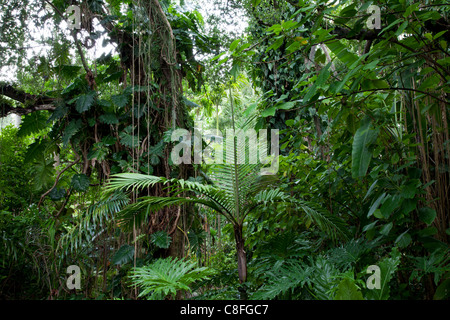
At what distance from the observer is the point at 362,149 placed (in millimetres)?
1395

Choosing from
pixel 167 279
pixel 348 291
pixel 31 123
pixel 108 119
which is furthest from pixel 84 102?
pixel 348 291

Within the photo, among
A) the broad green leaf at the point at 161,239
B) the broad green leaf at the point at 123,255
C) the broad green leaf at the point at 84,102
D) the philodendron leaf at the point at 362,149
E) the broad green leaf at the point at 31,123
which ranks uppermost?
the broad green leaf at the point at 84,102

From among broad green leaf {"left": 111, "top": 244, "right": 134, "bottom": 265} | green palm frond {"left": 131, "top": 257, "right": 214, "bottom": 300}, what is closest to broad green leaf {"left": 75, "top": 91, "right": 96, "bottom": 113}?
broad green leaf {"left": 111, "top": 244, "right": 134, "bottom": 265}

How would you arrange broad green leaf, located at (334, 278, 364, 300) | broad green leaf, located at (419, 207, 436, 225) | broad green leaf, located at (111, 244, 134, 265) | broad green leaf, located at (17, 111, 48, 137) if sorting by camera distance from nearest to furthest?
broad green leaf, located at (334, 278, 364, 300)
broad green leaf, located at (419, 207, 436, 225)
broad green leaf, located at (111, 244, 134, 265)
broad green leaf, located at (17, 111, 48, 137)

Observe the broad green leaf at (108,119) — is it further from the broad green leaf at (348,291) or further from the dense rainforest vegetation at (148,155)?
the broad green leaf at (348,291)

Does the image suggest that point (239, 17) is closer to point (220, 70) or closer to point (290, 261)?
point (220, 70)

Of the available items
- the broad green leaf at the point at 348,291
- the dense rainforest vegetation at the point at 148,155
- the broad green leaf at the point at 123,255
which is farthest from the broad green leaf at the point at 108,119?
the broad green leaf at the point at 348,291

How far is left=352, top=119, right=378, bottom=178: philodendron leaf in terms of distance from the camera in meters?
1.37

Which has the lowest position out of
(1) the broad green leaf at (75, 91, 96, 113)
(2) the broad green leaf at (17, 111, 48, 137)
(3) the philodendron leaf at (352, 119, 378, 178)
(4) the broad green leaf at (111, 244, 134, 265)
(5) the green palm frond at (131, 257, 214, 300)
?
Answer: (4) the broad green leaf at (111, 244, 134, 265)

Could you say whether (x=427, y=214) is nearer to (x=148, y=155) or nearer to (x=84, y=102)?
(x=148, y=155)

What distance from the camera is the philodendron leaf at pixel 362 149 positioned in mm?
1371

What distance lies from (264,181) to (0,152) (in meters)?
2.75

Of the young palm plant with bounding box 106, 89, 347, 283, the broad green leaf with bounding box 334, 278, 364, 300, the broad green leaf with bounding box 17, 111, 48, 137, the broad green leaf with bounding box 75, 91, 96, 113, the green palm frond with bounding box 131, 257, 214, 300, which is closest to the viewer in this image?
the broad green leaf with bounding box 334, 278, 364, 300

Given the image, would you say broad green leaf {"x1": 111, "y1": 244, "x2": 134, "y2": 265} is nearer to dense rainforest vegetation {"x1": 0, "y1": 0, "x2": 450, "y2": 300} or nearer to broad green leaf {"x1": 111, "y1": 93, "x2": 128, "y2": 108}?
dense rainforest vegetation {"x1": 0, "y1": 0, "x2": 450, "y2": 300}
